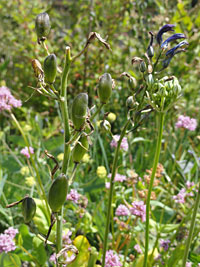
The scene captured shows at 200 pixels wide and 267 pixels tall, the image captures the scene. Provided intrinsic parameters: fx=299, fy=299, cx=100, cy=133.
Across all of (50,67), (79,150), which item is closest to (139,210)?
(79,150)

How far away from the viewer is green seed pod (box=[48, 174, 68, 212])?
17.6 inches

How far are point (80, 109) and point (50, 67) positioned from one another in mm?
79

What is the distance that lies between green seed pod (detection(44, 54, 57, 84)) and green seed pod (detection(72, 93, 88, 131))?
0.05 meters

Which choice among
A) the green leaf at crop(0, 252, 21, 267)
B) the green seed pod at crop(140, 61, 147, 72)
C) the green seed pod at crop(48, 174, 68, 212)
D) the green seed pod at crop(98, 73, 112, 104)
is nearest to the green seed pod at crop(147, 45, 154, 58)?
the green seed pod at crop(140, 61, 147, 72)

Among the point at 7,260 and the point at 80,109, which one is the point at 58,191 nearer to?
the point at 80,109

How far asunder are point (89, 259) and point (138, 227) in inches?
11.4

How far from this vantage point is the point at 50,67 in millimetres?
454

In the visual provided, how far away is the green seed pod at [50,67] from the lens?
45cm

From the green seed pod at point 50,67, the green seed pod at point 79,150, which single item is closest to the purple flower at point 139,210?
the green seed pod at point 79,150

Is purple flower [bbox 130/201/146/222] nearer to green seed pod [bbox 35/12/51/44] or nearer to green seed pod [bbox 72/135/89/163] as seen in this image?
green seed pod [bbox 72/135/89/163]

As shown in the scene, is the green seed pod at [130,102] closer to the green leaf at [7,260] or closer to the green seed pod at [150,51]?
the green seed pod at [150,51]

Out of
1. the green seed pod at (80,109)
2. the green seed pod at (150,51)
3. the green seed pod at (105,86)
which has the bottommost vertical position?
the green seed pod at (80,109)

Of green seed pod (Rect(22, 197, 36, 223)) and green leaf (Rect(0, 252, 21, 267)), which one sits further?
green leaf (Rect(0, 252, 21, 267))

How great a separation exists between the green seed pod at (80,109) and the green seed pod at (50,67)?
0.17 ft
